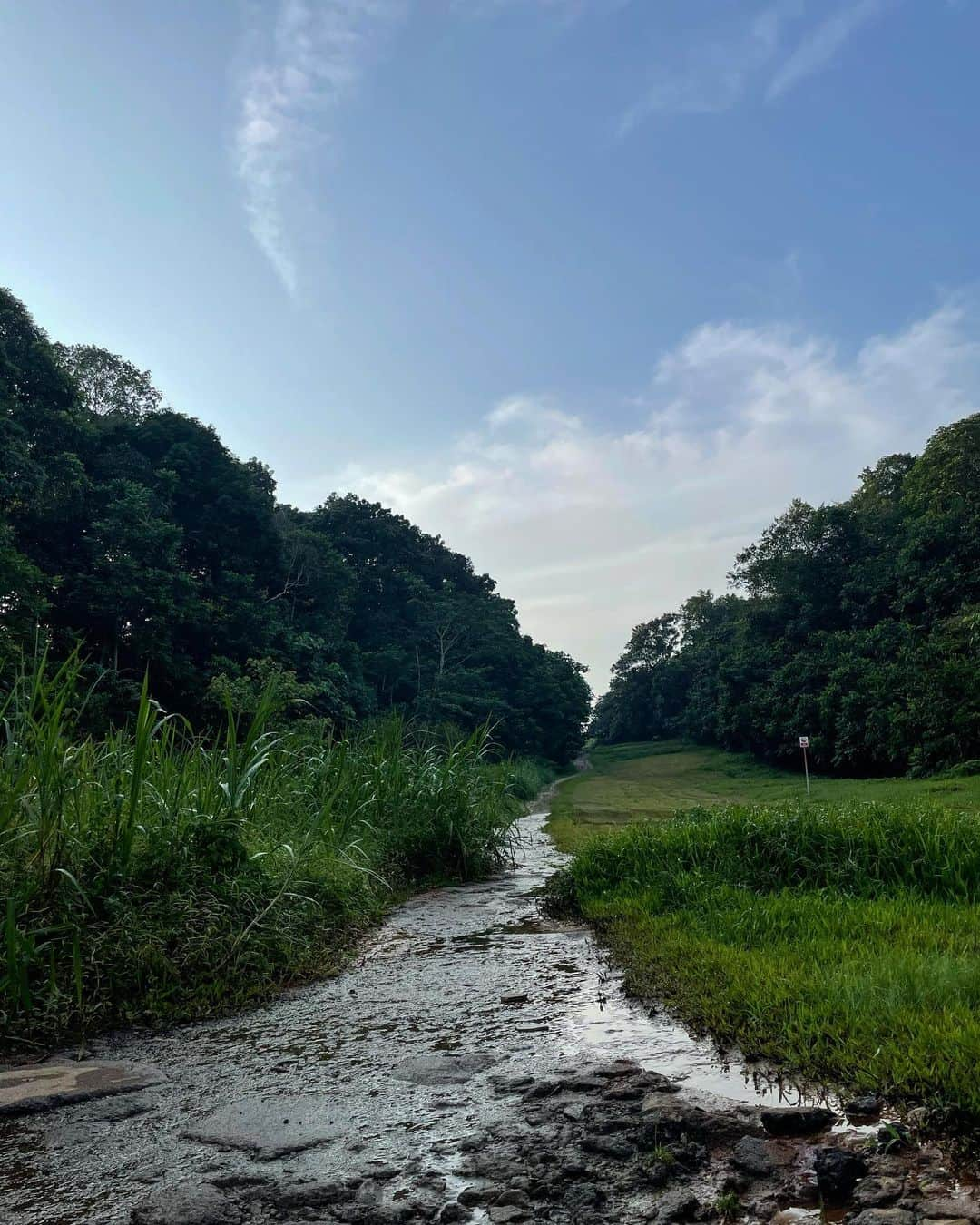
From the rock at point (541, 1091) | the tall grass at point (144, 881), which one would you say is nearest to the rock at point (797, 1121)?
the rock at point (541, 1091)

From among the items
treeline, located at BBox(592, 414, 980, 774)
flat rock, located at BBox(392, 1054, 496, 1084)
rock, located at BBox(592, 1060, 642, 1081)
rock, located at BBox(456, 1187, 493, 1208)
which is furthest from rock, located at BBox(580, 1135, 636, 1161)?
treeline, located at BBox(592, 414, 980, 774)

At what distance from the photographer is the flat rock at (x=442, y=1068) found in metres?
3.04

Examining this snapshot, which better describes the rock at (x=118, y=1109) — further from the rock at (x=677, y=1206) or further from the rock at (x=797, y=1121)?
the rock at (x=797, y=1121)

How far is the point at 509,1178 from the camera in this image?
7.34ft

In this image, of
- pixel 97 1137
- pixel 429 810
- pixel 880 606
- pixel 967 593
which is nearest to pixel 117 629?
pixel 429 810

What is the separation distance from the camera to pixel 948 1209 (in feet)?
6.14

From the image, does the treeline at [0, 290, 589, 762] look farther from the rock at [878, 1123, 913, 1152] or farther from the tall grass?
the rock at [878, 1123, 913, 1152]

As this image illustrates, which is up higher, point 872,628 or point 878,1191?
point 872,628

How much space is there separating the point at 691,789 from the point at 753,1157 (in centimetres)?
2690

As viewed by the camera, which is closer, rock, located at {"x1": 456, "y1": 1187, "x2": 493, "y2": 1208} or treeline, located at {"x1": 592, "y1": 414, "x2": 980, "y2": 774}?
rock, located at {"x1": 456, "y1": 1187, "x2": 493, "y2": 1208}

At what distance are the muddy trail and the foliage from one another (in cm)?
24

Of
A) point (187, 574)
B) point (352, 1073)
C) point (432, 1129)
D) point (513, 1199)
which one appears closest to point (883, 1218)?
point (513, 1199)

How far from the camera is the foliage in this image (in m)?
2.76

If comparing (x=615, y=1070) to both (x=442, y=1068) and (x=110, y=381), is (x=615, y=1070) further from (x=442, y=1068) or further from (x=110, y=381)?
(x=110, y=381)
